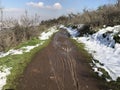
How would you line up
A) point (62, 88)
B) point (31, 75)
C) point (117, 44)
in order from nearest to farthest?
point (62, 88)
point (31, 75)
point (117, 44)

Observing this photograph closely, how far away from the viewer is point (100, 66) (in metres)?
11.5

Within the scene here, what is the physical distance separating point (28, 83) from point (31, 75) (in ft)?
3.81

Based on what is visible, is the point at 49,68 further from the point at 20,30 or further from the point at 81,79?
the point at 20,30

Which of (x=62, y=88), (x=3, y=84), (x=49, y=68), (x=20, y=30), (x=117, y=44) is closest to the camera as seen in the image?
(x=62, y=88)

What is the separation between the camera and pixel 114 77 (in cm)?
966

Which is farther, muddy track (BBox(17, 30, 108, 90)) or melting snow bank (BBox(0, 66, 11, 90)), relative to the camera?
melting snow bank (BBox(0, 66, 11, 90))

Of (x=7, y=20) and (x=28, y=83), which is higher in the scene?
(x=7, y=20)

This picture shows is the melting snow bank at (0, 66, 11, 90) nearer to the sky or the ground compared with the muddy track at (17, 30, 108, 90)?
nearer to the ground

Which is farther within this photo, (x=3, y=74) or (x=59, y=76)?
(x=3, y=74)

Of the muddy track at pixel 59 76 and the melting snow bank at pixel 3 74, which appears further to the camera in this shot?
the melting snow bank at pixel 3 74

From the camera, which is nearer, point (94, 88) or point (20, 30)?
point (94, 88)

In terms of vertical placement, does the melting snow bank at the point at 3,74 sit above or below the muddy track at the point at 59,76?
below

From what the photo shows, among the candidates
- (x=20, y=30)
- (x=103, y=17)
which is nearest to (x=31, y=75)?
(x=20, y=30)

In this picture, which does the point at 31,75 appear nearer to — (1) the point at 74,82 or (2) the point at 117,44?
(1) the point at 74,82
